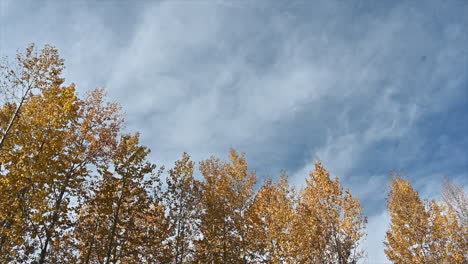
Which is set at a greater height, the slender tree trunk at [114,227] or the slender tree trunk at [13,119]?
the slender tree trunk at [13,119]

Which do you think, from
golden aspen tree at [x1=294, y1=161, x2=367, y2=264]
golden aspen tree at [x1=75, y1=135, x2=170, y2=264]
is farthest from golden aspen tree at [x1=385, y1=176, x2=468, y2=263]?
golden aspen tree at [x1=75, y1=135, x2=170, y2=264]

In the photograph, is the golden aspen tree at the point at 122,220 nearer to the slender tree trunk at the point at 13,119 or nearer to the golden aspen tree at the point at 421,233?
the slender tree trunk at the point at 13,119

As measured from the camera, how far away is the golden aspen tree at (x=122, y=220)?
13.1 meters

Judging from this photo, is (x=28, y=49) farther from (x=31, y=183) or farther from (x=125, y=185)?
(x=125, y=185)

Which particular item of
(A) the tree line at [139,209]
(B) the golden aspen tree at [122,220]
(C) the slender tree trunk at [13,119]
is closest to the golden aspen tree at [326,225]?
(A) the tree line at [139,209]

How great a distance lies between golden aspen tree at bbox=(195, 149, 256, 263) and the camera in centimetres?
1576

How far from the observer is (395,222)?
780 inches

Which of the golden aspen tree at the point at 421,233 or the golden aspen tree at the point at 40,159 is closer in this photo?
the golden aspen tree at the point at 40,159

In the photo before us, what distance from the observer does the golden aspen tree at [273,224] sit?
13141 millimetres

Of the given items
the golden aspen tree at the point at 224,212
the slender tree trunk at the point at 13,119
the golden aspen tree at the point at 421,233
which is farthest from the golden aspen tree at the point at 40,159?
the golden aspen tree at the point at 421,233

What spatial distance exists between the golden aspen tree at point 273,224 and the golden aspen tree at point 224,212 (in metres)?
0.59

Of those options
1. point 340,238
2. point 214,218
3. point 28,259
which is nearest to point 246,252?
point 214,218

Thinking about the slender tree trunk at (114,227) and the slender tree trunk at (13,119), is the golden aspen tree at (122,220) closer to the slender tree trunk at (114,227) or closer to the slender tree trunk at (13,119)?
the slender tree trunk at (114,227)

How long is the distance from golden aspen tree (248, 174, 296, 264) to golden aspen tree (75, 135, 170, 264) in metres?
A: 5.22
